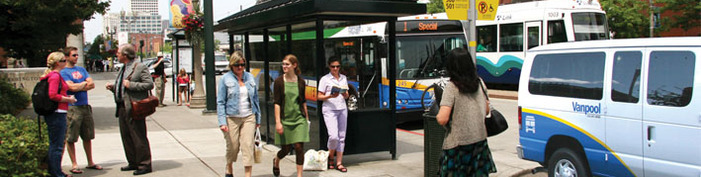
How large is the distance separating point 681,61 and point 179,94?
599 inches

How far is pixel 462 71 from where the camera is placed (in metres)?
4.64

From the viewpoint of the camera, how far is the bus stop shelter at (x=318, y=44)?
298 inches

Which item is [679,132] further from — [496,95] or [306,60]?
[496,95]

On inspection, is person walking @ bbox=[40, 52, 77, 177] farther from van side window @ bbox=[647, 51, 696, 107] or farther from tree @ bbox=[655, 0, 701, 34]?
tree @ bbox=[655, 0, 701, 34]

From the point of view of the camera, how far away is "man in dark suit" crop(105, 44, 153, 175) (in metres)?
7.12

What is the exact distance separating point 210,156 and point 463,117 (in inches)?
197

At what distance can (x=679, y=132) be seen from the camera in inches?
198

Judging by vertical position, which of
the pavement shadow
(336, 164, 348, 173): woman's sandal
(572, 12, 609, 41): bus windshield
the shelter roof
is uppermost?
(572, 12, 609, 41): bus windshield

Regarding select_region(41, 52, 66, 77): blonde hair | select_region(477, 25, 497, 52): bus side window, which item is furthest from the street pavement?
select_region(477, 25, 497, 52): bus side window

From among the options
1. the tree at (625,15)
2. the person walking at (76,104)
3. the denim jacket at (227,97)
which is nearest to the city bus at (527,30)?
the denim jacket at (227,97)

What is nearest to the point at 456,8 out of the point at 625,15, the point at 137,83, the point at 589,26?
the point at 137,83

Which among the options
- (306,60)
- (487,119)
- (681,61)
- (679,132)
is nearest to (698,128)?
(679,132)

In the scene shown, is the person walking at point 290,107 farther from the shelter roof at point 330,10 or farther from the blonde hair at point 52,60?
the blonde hair at point 52,60

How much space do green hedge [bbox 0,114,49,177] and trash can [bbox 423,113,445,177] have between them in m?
3.86
